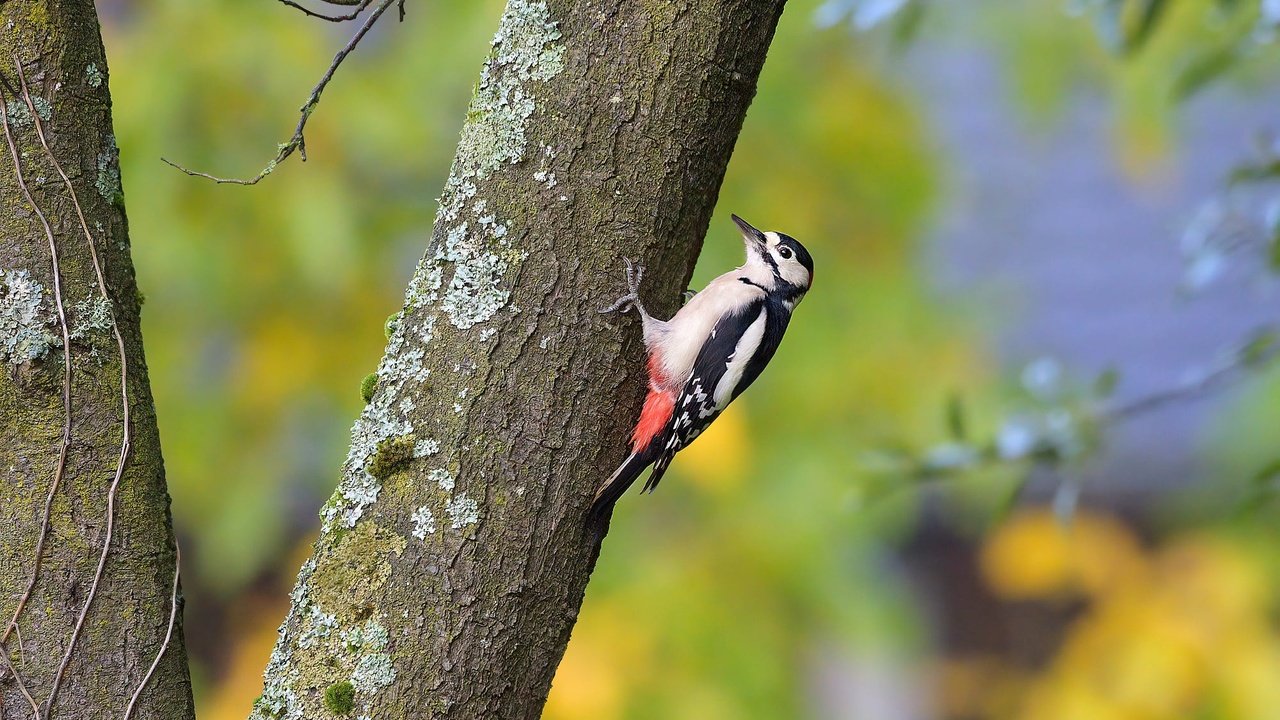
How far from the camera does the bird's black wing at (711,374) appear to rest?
311 centimetres

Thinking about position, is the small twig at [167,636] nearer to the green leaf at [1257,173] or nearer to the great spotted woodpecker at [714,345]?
the great spotted woodpecker at [714,345]

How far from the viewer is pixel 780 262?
404cm

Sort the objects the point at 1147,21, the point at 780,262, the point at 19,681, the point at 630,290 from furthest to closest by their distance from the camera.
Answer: the point at 780,262
the point at 1147,21
the point at 630,290
the point at 19,681

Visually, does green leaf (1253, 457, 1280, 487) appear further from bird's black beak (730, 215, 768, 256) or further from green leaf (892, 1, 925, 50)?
bird's black beak (730, 215, 768, 256)

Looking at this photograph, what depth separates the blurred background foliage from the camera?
14.8 ft

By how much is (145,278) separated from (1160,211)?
597 centimetres

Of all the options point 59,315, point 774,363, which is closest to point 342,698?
point 59,315

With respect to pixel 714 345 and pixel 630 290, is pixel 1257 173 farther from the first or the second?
pixel 630 290

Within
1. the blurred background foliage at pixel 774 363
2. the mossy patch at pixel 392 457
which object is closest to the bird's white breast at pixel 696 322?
the mossy patch at pixel 392 457

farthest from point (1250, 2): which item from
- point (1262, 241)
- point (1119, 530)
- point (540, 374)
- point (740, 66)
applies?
point (1119, 530)

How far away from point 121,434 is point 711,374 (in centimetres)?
179

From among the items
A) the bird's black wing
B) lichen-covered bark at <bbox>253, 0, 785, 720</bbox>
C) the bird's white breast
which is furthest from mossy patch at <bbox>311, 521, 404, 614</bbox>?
the bird's black wing

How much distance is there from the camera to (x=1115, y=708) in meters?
5.42

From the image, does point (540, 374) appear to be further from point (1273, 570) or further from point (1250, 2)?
point (1273, 570)
